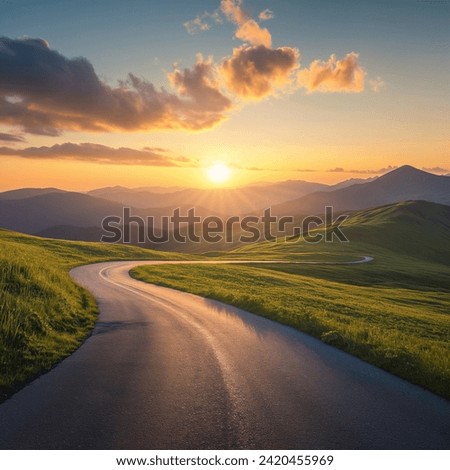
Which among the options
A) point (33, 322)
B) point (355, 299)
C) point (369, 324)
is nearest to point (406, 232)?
point (355, 299)

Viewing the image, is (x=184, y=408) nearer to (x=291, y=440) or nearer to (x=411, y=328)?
(x=291, y=440)

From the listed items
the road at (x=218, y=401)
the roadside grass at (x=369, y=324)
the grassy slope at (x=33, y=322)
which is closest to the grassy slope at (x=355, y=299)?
the roadside grass at (x=369, y=324)

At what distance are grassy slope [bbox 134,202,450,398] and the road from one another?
1425 millimetres

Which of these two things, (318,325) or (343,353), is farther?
(318,325)

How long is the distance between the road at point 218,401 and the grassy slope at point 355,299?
1425 mm

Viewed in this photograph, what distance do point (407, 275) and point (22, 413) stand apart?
72.5m

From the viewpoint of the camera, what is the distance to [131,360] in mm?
11438

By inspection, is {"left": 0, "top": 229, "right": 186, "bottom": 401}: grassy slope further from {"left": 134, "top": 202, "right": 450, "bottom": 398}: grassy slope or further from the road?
{"left": 134, "top": 202, "right": 450, "bottom": 398}: grassy slope

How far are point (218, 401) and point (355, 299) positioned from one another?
30541mm

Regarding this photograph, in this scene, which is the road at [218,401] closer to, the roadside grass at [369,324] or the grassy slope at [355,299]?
the roadside grass at [369,324]

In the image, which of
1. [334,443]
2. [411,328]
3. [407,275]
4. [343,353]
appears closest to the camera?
[334,443]

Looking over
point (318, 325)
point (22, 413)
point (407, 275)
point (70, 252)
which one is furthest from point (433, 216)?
point (22, 413)

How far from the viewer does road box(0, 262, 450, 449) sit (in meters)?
6.64

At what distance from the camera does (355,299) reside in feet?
117
